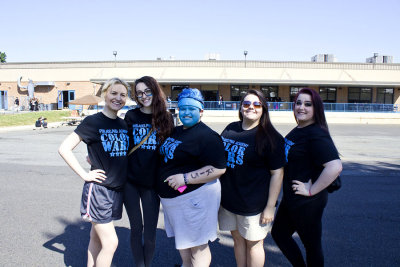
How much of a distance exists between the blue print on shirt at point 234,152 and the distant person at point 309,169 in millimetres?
395

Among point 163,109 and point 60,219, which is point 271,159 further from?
point 60,219

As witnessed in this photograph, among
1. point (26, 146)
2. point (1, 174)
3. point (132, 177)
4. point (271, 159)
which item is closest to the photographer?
point (271, 159)

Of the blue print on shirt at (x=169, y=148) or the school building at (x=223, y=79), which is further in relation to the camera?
the school building at (x=223, y=79)

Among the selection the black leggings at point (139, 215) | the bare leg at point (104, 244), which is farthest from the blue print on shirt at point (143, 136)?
the bare leg at point (104, 244)

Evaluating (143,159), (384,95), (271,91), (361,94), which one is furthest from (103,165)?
(384,95)

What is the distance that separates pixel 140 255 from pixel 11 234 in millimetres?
2220

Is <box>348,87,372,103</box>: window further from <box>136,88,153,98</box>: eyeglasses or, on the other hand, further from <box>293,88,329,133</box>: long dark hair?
<box>136,88,153,98</box>: eyeglasses

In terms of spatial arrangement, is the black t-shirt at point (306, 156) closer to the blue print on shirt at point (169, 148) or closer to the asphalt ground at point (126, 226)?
the blue print on shirt at point (169, 148)

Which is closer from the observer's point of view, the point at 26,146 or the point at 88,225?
the point at 88,225

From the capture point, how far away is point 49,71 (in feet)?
114

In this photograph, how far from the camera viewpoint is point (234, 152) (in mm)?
2385

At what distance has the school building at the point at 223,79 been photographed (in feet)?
94.7

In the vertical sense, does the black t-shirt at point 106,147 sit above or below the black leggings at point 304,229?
above

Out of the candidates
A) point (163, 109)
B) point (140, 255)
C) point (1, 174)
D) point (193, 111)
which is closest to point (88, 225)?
point (140, 255)
